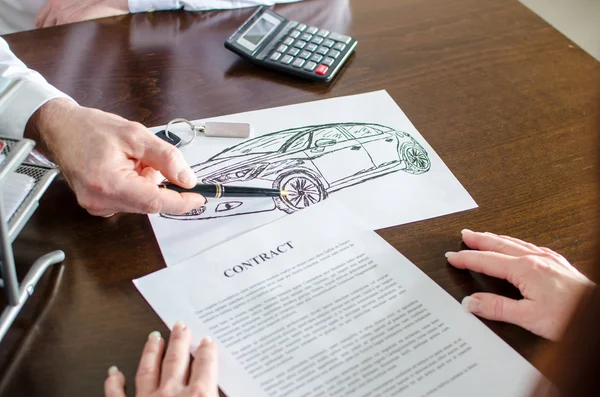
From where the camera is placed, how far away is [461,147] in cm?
85

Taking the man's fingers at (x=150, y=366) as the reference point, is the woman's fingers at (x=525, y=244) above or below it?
below

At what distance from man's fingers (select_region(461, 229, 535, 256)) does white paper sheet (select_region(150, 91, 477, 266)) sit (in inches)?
2.3

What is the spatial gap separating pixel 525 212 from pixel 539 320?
181mm

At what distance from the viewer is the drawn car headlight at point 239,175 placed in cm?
78

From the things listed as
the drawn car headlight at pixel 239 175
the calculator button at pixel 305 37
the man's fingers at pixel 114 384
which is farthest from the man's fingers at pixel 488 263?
the calculator button at pixel 305 37

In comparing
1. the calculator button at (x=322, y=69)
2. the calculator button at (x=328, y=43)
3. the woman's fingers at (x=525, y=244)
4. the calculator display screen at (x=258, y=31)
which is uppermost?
the calculator display screen at (x=258, y=31)

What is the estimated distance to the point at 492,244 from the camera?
27.2 inches

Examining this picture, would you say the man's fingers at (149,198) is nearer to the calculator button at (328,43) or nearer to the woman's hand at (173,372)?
the woman's hand at (173,372)

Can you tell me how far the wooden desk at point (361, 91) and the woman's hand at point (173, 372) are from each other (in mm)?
18

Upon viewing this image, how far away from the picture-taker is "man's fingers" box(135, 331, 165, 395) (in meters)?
0.55

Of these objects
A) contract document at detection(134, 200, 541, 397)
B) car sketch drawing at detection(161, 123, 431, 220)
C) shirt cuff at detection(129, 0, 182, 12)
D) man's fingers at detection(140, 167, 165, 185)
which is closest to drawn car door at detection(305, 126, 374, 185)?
car sketch drawing at detection(161, 123, 431, 220)

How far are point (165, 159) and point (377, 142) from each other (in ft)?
1.01

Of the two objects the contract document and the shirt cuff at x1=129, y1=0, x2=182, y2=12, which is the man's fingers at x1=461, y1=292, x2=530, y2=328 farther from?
the shirt cuff at x1=129, y1=0, x2=182, y2=12

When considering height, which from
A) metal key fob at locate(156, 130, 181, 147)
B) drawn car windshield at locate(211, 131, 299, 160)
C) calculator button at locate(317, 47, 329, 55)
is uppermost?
calculator button at locate(317, 47, 329, 55)
